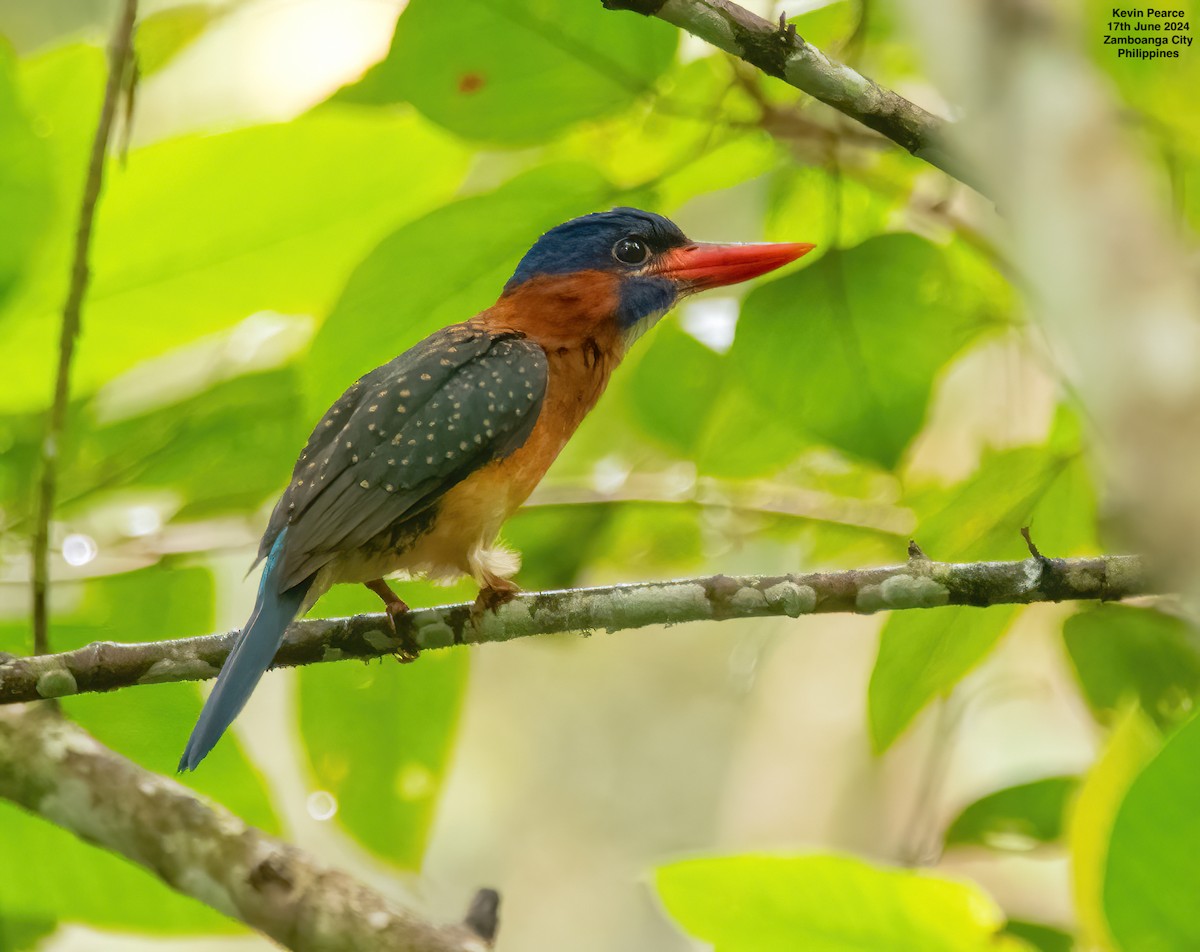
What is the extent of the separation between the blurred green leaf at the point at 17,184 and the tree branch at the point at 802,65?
1020 mm

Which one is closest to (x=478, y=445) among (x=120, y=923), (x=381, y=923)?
(x=381, y=923)

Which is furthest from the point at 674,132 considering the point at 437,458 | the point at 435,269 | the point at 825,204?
the point at 437,458

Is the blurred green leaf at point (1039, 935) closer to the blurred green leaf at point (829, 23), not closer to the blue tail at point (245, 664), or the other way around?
the blue tail at point (245, 664)

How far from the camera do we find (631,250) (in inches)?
121

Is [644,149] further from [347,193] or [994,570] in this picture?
[994,570]

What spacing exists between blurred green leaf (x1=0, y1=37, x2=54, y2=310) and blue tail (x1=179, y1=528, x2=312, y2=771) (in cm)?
66

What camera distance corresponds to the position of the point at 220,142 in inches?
86.7

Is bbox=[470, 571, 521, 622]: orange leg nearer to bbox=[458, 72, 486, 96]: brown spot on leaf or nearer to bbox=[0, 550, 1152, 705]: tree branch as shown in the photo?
bbox=[0, 550, 1152, 705]: tree branch

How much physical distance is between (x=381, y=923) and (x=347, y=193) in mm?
1179

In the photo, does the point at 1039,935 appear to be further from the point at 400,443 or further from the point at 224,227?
the point at 224,227

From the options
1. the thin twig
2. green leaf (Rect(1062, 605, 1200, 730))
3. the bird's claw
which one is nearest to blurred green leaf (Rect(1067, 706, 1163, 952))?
green leaf (Rect(1062, 605, 1200, 730))

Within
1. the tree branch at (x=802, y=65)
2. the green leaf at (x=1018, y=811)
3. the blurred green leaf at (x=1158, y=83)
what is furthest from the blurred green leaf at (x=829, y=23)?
the green leaf at (x=1018, y=811)

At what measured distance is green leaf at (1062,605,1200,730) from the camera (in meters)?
2.22

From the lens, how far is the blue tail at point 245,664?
1.91 meters
